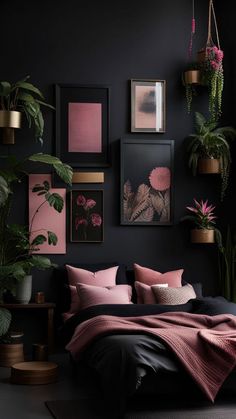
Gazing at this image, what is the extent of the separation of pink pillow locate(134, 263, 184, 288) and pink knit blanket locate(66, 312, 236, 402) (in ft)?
4.90

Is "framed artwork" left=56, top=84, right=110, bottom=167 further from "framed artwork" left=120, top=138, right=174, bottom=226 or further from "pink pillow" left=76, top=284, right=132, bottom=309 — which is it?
"pink pillow" left=76, top=284, right=132, bottom=309

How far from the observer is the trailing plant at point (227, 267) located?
8125 mm

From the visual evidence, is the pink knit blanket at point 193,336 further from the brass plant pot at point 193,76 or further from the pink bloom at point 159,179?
the brass plant pot at point 193,76

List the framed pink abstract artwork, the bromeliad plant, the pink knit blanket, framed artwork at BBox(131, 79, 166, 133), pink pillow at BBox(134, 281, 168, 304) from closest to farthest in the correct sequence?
the pink knit blanket → the bromeliad plant → pink pillow at BBox(134, 281, 168, 304) → the framed pink abstract artwork → framed artwork at BBox(131, 79, 166, 133)

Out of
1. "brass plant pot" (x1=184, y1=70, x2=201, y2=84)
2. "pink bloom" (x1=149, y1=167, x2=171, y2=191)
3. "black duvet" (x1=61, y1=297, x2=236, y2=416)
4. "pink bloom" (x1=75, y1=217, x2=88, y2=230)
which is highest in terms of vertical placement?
"brass plant pot" (x1=184, y1=70, x2=201, y2=84)

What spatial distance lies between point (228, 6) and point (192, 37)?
494 mm

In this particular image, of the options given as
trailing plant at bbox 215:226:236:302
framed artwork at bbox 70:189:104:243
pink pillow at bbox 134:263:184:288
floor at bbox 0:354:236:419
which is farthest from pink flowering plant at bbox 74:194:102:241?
floor at bbox 0:354:236:419

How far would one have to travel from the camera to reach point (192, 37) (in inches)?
331

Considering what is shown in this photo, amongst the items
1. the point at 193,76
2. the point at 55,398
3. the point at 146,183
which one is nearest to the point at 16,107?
the point at 146,183

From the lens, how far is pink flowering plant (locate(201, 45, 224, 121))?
8.06 meters

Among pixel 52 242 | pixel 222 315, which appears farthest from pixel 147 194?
pixel 222 315

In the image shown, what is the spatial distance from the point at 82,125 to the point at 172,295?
2046 mm

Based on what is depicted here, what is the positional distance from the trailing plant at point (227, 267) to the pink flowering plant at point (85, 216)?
1293 mm

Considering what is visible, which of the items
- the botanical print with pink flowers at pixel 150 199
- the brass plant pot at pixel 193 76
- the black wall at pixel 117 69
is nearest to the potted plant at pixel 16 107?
the black wall at pixel 117 69
